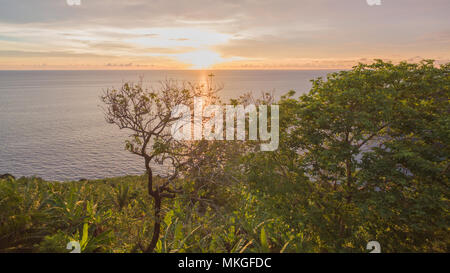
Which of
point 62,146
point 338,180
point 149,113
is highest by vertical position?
point 149,113

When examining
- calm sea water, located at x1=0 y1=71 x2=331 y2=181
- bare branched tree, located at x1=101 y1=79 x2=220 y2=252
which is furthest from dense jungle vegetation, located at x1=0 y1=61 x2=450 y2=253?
calm sea water, located at x1=0 y1=71 x2=331 y2=181

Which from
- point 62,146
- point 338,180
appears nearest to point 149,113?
point 338,180

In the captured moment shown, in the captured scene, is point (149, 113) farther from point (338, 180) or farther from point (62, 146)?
point (62, 146)

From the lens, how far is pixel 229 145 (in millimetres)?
10180

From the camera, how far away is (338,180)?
28.2ft

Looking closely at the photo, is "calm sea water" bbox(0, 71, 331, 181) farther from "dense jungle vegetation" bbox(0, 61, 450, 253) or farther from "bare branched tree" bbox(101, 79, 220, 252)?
"dense jungle vegetation" bbox(0, 61, 450, 253)

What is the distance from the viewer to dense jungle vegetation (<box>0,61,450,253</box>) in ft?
20.9

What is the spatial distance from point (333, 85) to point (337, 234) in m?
5.58

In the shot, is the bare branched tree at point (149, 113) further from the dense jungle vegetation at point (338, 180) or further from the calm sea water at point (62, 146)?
the calm sea water at point (62, 146)

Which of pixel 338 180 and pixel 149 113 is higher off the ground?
pixel 149 113

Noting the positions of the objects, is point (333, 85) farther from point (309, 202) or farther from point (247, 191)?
point (247, 191)

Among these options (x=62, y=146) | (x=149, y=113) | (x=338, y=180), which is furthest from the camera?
(x=62, y=146)

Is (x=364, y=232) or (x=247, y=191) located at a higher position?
(x=247, y=191)
